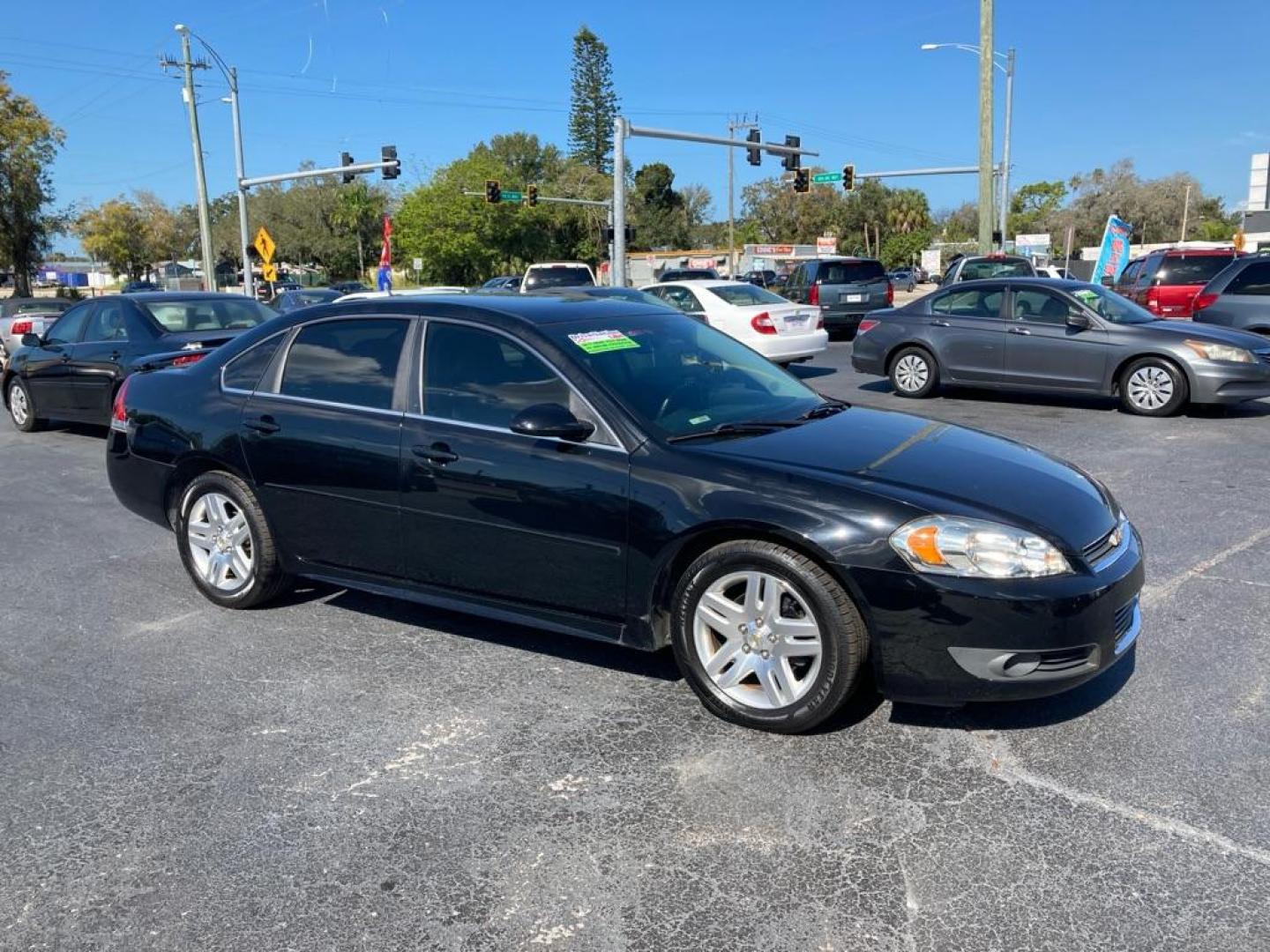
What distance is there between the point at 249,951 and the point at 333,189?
94.8 m

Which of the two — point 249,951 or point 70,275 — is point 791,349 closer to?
point 249,951

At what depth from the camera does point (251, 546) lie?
16.9 feet

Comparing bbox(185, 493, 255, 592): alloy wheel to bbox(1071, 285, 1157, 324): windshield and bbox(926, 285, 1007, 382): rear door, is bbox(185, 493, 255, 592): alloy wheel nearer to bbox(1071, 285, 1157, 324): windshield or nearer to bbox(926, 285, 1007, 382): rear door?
bbox(926, 285, 1007, 382): rear door

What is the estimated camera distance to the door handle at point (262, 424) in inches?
194

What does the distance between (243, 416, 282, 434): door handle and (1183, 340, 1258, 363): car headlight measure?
9.28 m

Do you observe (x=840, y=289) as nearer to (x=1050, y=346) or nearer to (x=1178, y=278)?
(x=1178, y=278)

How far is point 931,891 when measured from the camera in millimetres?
2854

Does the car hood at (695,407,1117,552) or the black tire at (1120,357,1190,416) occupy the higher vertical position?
the car hood at (695,407,1117,552)

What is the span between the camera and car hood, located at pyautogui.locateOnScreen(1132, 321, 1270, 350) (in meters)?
10.6

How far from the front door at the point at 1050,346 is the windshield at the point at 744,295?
443 cm

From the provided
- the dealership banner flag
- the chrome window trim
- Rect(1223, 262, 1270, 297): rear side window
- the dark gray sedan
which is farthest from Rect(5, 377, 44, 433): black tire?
the dealership banner flag

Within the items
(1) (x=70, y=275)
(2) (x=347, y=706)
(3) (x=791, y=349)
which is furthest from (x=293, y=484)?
(1) (x=70, y=275)

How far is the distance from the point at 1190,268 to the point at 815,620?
1906 cm

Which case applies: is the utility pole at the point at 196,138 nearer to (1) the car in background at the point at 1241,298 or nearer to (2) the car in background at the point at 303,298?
(2) the car in background at the point at 303,298
